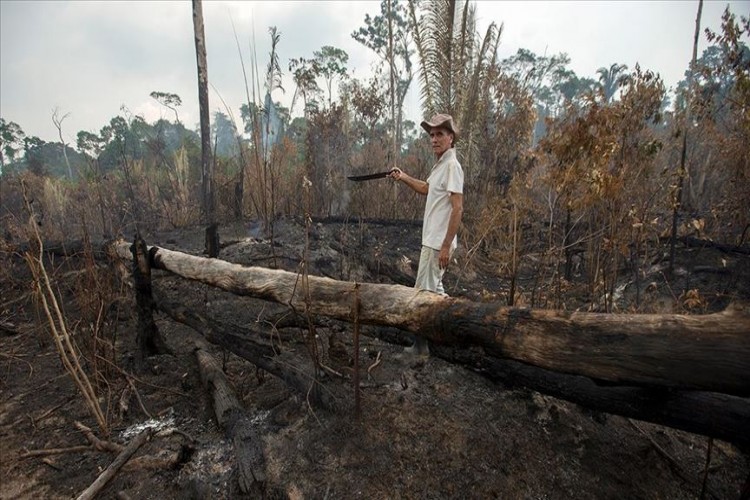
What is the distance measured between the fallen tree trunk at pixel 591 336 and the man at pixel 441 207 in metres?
0.86

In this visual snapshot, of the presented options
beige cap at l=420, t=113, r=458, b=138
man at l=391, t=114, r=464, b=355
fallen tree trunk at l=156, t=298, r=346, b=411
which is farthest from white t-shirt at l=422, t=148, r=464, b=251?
fallen tree trunk at l=156, t=298, r=346, b=411

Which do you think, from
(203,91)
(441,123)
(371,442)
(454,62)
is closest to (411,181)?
(441,123)

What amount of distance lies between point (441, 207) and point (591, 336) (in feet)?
5.47

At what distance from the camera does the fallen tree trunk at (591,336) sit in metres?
1.02

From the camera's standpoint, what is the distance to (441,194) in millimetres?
2727

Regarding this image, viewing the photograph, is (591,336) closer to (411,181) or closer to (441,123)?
(441,123)

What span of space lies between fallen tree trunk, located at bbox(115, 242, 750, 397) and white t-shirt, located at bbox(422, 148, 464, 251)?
3.37ft

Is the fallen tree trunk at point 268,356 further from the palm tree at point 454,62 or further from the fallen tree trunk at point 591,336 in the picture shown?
the palm tree at point 454,62

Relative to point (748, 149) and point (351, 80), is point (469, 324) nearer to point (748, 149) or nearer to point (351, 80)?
point (748, 149)

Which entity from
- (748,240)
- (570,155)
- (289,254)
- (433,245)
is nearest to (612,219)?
(570,155)

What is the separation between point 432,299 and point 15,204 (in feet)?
60.7

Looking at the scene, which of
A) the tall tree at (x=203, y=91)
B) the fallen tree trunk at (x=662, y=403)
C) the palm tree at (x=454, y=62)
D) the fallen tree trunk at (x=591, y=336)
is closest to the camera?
the fallen tree trunk at (x=591, y=336)

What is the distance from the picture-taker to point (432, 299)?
1706 mm

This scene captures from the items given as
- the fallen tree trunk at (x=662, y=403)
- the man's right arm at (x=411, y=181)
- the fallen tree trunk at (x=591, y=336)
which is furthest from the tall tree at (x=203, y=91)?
the fallen tree trunk at (x=662, y=403)
